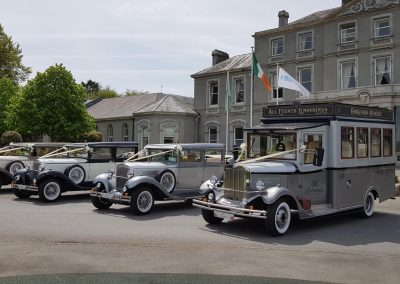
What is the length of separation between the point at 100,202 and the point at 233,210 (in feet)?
16.3

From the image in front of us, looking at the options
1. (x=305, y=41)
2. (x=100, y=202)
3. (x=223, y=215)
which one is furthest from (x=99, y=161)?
(x=305, y=41)

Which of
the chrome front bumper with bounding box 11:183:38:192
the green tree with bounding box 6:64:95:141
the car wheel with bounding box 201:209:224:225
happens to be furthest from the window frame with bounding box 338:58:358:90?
the chrome front bumper with bounding box 11:183:38:192

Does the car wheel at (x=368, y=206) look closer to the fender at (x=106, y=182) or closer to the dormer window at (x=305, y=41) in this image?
the fender at (x=106, y=182)

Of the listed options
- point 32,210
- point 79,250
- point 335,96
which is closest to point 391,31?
point 335,96

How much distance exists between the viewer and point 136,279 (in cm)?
589

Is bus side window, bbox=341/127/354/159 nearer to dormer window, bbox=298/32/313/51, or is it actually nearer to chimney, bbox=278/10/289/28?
dormer window, bbox=298/32/313/51

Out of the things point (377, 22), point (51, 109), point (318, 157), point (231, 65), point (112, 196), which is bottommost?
point (112, 196)

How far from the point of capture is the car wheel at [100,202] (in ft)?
41.4

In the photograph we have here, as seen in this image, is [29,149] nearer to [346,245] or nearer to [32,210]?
[32,210]

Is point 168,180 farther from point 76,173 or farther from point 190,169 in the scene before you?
point 76,173

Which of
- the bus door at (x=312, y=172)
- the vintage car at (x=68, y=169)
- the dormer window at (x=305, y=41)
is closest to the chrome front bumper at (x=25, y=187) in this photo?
the vintage car at (x=68, y=169)

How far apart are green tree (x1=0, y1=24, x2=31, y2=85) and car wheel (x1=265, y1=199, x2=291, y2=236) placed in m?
46.7

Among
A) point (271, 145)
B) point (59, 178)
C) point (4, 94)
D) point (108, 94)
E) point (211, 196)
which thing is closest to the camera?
point (211, 196)

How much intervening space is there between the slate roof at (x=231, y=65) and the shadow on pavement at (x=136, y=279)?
30113mm
